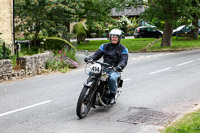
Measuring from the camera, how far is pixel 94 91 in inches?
289

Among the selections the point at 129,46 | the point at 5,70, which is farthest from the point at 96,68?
the point at 129,46

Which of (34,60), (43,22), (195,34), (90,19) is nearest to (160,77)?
(34,60)

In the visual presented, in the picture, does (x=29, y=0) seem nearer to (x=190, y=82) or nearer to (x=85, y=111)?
(x=190, y=82)

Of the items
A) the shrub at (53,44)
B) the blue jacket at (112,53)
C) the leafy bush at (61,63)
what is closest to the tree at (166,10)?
the shrub at (53,44)

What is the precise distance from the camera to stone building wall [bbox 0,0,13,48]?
19.6 meters

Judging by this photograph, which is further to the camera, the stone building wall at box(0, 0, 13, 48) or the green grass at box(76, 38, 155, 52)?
the green grass at box(76, 38, 155, 52)

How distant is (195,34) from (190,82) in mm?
29117

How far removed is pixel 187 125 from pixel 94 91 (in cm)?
206

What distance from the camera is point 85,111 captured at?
24.1ft

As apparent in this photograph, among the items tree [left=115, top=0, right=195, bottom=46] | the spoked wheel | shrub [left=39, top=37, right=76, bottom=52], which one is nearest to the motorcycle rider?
the spoked wheel

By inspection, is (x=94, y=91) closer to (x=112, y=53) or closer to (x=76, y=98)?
(x=112, y=53)

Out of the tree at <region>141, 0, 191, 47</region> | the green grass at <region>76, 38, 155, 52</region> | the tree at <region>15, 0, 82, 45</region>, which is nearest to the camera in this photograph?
the tree at <region>15, 0, 82, 45</region>

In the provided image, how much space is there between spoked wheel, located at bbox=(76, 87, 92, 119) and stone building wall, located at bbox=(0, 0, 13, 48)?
43.3 ft

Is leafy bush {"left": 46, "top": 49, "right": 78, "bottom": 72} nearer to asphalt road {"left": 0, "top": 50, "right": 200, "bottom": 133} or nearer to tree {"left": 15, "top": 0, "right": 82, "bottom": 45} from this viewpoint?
asphalt road {"left": 0, "top": 50, "right": 200, "bottom": 133}
